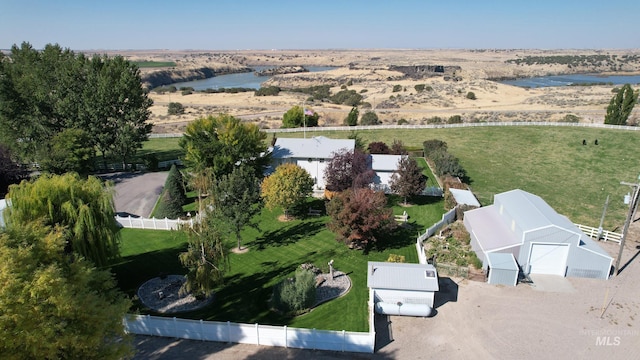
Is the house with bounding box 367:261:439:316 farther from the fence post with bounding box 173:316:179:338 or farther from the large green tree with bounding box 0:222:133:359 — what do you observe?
the large green tree with bounding box 0:222:133:359

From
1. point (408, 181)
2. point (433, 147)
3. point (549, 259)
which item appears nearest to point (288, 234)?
point (408, 181)

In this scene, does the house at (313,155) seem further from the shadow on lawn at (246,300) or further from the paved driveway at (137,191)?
the shadow on lawn at (246,300)

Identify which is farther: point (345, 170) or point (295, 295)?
point (345, 170)

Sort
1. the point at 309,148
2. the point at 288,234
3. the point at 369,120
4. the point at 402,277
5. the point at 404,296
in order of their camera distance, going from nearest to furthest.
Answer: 1. the point at 404,296
2. the point at 402,277
3. the point at 288,234
4. the point at 309,148
5. the point at 369,120

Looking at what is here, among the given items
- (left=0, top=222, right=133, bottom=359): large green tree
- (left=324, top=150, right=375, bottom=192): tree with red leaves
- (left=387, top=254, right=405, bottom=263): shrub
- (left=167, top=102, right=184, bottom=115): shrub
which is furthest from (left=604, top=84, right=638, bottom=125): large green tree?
(left=167, top=102, right=184, bottom=115): shrub

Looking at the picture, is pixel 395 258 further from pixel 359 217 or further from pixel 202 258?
pixel 202 258

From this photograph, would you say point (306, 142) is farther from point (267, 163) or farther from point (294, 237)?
point (294, 237)

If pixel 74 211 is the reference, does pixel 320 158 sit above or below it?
below
